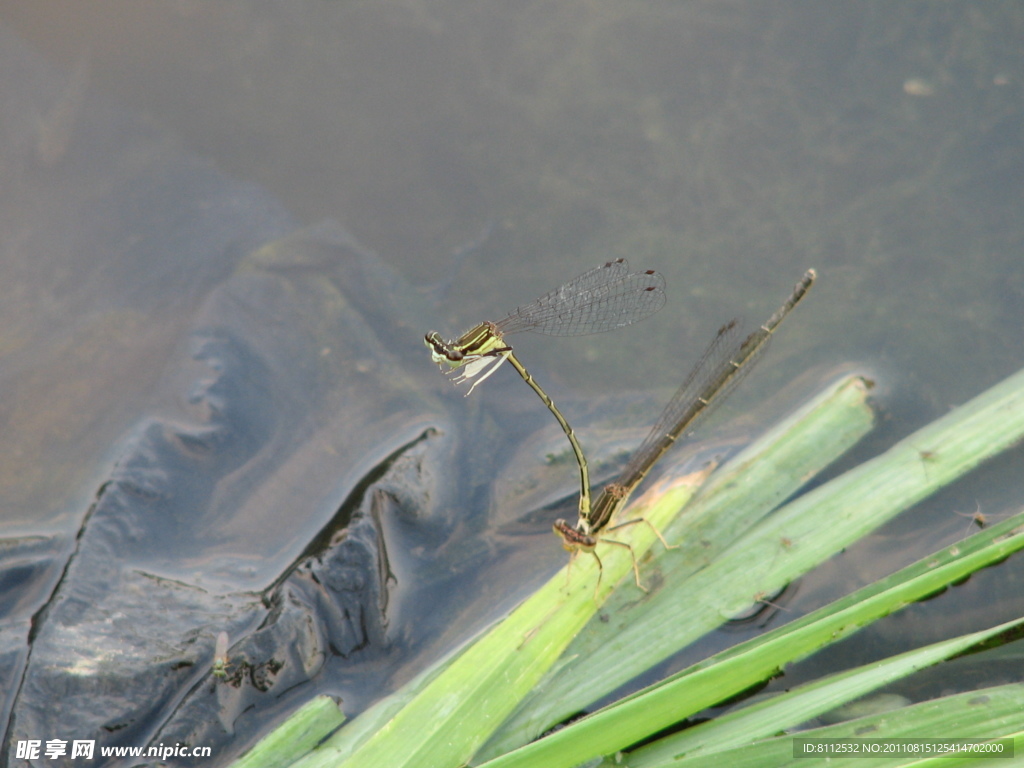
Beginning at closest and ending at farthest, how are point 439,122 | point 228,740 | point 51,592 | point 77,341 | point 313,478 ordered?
point 228,740, point 51,592, point 313,478, point 77,341, point 439,122

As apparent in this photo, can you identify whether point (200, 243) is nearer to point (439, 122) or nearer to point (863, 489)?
point (439, 122)

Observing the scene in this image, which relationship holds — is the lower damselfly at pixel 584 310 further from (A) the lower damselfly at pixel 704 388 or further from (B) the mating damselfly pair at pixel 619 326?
(A) the lower damselfly at pixel 704 388

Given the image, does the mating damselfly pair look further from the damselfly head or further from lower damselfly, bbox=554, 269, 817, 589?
the damselfly head

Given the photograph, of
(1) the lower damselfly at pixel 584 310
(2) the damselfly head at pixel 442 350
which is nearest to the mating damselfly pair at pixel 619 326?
(1) the lower damselfly at pixel 584 310

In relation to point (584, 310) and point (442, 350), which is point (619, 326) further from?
point (442, 350)

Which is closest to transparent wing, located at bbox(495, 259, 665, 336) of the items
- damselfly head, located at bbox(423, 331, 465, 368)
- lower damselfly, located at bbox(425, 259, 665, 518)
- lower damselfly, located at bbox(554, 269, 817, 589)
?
lower damselfly, located at bbox(425, 259, 665, 518)

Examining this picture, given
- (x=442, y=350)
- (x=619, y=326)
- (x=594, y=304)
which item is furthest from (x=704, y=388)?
(x=442, y=350)

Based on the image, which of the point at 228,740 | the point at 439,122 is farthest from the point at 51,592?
the point at 439,122

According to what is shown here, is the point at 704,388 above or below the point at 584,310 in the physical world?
below
